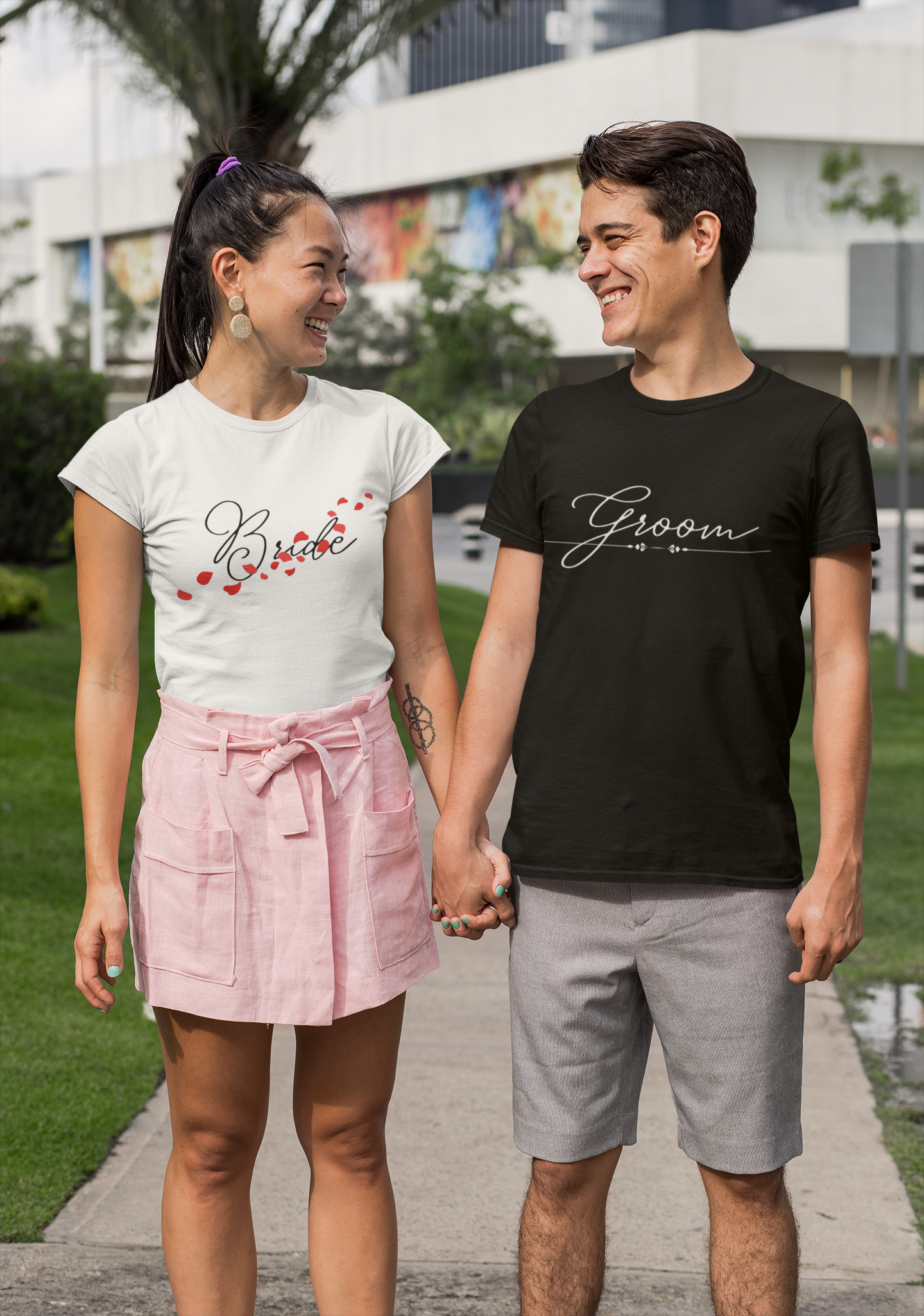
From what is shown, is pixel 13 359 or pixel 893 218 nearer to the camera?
pixel 13 359

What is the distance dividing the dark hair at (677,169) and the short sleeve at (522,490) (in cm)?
37

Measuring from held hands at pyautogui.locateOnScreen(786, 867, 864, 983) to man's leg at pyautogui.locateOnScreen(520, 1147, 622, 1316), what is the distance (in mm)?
508

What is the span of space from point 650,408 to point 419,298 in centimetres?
4041

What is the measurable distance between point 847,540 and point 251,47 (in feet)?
38.1

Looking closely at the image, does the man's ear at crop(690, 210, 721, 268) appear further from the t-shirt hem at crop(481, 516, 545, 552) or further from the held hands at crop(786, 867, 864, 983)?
the held hands at crop(786, 867, 864, 983)

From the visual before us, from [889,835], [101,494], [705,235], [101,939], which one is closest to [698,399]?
[705,235]

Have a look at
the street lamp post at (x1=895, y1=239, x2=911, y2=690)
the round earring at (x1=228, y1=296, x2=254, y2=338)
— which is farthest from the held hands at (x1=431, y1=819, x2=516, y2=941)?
the street lamp post at (x1=895, y1=239, x2=911, y2=690)

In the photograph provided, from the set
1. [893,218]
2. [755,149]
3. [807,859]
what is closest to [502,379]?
[893,218]

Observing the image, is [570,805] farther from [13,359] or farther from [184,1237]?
[13,359]

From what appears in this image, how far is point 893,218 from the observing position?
3891 centimetres

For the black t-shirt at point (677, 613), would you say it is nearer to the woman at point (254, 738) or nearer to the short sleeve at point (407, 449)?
the short sleeve at point (407, 449)

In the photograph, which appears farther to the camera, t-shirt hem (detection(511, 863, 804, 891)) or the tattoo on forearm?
the tattoo on forearm

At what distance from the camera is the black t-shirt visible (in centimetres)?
234

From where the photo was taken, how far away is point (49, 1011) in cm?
484
